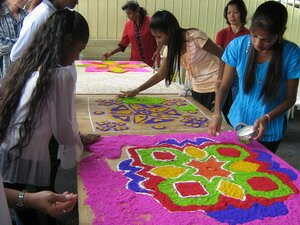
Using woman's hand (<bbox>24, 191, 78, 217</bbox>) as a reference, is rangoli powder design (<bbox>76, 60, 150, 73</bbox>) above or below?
below

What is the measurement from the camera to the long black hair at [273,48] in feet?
5.01

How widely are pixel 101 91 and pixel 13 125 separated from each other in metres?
1.22

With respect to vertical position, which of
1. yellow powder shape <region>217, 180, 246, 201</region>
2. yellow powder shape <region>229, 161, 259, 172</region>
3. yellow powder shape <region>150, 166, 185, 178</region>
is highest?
yellow powder shape <region>229, 161, 259, 172</region>

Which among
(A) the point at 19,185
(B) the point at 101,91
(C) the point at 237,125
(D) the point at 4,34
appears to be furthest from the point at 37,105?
(D) the point at 4,34

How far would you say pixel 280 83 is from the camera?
165cm

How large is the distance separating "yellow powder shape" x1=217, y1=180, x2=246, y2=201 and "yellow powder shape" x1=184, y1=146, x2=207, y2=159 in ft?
0.76

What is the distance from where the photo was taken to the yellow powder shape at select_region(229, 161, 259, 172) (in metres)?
1.42

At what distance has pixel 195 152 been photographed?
1564 mm

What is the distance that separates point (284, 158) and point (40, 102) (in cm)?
259

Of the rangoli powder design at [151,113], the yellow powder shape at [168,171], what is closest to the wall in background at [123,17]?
the rangoli powder design at [151,113]

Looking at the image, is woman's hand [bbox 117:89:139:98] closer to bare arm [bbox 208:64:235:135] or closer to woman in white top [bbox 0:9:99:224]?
bare arm [bbox 208:64:235:135]

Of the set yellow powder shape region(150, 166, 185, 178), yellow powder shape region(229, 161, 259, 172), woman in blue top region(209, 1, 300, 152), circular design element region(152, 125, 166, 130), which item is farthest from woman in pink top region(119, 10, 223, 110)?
yellow powder shape region(150, 166, 185, 178)

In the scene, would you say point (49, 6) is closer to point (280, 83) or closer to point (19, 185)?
point (19, 185)

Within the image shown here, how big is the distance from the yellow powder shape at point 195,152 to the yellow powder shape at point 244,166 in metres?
0.14
